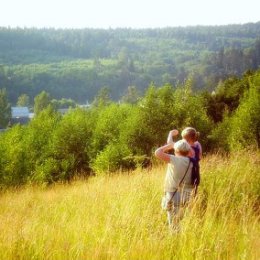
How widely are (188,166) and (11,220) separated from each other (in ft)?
7.63

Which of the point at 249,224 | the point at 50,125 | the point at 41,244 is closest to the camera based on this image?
the point at 41,244

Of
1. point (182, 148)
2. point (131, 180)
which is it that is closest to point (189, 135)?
point (182, 148)

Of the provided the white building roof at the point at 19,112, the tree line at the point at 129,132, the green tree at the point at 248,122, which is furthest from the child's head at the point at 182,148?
the white building roof at the point at 19,112

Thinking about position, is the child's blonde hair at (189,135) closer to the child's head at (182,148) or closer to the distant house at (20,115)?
the child's head at (182,148)

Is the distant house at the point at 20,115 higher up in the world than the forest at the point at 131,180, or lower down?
lower down

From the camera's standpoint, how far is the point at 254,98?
973 inches

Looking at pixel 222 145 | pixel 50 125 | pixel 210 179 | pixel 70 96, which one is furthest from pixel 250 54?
pixel 210 179

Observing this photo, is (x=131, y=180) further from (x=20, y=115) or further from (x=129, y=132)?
(x=20, y=115)

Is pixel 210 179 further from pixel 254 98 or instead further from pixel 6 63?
pixel 6 63

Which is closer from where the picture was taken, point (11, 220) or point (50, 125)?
point (11, 220)

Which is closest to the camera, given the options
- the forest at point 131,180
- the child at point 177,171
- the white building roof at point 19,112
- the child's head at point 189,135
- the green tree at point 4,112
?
the forest at point 131,180

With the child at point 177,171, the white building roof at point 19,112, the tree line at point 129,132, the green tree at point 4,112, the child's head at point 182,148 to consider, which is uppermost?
the child's head at point 182,148

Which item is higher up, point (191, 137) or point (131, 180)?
point (191, 137)

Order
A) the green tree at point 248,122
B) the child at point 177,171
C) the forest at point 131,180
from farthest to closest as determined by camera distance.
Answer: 1. the green tree at point 248,122
2. the child at point 177,171
3. the forest at point 131,180
